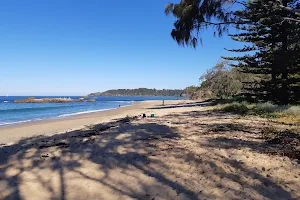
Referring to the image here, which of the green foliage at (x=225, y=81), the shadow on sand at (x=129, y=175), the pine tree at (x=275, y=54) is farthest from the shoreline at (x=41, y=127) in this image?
the green foliage at (x=225, y=81)

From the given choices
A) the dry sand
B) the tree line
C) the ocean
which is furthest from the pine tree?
the ocean

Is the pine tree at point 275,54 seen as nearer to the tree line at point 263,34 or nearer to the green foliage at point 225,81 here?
the tree line at point 263,34

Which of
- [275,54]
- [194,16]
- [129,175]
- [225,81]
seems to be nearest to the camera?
[129,175]

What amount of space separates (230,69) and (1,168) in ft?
95.2

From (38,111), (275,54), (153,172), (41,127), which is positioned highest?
(275,54)

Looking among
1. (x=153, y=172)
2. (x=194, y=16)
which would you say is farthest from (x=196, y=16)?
(x=153, y=172)

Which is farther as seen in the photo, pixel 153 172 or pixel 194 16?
pixel 194 16

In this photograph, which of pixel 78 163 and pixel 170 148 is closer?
pixel 78 163

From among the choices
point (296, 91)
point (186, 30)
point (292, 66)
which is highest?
point (186, 30)

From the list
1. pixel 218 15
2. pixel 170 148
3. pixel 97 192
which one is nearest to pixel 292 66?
pixel 218 15

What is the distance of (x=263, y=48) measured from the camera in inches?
580

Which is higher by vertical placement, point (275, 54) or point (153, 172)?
point (275, 54)

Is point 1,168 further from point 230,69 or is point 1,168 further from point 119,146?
point 230,69

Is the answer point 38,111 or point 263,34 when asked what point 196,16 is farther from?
point 38,111
